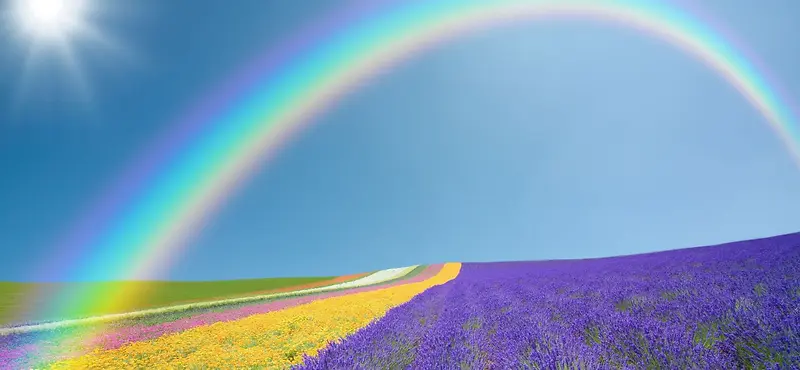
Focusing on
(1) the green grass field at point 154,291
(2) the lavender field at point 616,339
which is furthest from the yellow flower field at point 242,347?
(1) the green grass field at point 154,291

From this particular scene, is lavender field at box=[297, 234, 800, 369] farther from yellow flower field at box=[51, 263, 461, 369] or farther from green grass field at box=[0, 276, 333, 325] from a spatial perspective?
green grass field at box=[0, 276, 333, 325]

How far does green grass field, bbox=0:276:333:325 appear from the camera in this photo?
71.8 feet

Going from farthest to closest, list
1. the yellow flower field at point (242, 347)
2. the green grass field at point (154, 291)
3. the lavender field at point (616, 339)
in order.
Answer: the green grass field at point (154, 291) < the yellow flower field at point (242, 347) < the lavender field at point (616, 339)

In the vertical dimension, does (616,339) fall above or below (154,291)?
below

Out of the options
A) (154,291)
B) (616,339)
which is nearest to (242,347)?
(616,339)

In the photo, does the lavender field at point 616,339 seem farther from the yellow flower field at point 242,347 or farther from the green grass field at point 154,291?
the green grass field at point 154,291

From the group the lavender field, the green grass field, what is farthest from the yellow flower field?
the green grass field

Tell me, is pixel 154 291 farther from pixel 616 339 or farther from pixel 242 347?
pixel 616 339

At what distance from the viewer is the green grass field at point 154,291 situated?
21.9m

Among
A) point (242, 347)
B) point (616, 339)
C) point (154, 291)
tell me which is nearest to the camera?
point (616, 339)

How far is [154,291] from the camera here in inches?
1069

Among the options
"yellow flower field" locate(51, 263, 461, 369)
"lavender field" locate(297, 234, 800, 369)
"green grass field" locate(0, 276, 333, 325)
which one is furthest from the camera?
"green grass field" locate(0, 276, 333, 325)

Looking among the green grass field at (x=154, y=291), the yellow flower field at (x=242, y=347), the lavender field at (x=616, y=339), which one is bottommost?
the yellow flower field at (x=242, y=347)

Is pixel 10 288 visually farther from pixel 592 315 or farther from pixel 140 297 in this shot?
pixel 592 315
